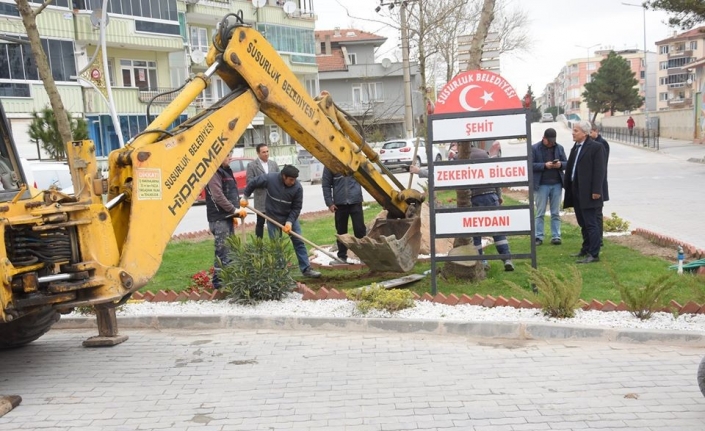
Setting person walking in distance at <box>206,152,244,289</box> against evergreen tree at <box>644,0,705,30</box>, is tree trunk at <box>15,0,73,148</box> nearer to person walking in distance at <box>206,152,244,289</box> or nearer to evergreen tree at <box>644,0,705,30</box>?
person walking in distance at <box>206,152,244,289</box>

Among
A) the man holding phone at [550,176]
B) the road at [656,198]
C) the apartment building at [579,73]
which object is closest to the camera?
the man holding phone at [550,176]

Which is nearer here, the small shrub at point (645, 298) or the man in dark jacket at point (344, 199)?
the small shrub at point (645, 298)

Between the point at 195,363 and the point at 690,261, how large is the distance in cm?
639

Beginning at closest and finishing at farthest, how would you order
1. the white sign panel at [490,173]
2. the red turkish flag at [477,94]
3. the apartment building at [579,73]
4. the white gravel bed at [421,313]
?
the white gravel bed at [421,313]
the white sign panel at [490,173]
the red turkish flag at [477,94]
the apartment building at [579,73]

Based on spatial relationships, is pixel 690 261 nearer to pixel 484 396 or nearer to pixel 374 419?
pixel 484 396

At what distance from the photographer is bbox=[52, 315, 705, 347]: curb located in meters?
6.40

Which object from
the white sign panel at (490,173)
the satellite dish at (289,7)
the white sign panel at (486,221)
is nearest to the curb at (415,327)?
the white sign panel at (486,221)

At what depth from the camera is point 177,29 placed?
126ft

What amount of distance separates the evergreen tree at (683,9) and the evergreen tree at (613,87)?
191 ft

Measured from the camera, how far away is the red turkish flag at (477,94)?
8.33 metres

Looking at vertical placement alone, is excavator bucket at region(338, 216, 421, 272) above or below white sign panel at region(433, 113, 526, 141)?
below

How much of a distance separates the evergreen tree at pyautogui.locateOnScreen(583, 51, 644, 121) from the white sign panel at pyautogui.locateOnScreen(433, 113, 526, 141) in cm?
8375

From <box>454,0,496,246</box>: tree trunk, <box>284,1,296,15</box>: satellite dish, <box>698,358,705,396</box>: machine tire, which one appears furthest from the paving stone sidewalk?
<box>284,1,296,15</box>: satellite dish

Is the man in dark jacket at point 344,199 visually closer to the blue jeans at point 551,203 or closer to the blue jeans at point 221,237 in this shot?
the blue jeans at point 221,237
